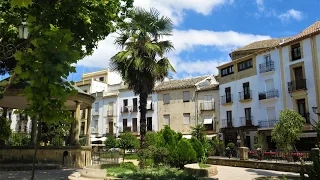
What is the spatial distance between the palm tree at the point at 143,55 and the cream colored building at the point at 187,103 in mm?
23696

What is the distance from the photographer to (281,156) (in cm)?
2502

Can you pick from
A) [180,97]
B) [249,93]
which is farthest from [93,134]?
[249,93]

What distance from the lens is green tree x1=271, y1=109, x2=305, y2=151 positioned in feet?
85.0

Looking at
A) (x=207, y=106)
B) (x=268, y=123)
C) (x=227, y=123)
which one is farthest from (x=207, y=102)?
Result: (x=268, y=123)

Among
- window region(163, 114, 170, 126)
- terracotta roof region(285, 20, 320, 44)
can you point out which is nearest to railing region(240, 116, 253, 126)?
terracotta roof region(285, 20, 320, 44)

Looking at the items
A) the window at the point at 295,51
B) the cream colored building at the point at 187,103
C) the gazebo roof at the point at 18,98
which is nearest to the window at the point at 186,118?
the cream colored building at the point at 187,103

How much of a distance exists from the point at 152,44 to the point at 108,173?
9772 millimetres

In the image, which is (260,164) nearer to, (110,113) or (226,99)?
(226,99)

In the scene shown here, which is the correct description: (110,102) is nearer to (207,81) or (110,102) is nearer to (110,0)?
(207,81)

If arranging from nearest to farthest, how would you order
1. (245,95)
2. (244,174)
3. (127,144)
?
(244,174) < (127,144) < (245,95)

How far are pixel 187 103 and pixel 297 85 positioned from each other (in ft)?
53.4

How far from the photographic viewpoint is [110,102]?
2094 inches

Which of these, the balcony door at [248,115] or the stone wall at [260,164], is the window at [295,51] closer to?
the balcony door at [248,115]

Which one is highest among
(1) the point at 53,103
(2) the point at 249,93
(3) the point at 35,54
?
(2) the point at 249,93
